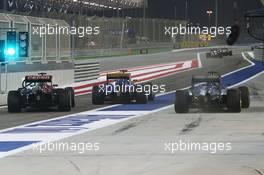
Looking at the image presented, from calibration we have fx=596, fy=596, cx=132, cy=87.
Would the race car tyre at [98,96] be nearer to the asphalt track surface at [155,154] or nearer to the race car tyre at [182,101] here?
the race car tyre at [182,101]

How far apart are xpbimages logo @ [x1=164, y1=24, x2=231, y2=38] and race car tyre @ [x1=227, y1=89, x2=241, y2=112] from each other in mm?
56533

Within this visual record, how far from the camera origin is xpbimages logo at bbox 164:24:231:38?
75.1m

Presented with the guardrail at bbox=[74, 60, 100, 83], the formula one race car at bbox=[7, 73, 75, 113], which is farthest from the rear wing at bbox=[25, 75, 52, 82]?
the guardrail at bbox=[74, 60, 100, 83]

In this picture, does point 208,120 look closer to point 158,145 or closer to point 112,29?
point 158,145

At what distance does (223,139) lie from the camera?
11.1m

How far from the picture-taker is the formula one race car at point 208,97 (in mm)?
16344

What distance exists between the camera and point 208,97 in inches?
648

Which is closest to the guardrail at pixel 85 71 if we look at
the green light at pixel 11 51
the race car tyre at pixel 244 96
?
the green light at pixel 11 51

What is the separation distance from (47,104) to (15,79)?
5.63 meters

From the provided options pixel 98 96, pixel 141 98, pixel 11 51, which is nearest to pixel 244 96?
pixel 141 98

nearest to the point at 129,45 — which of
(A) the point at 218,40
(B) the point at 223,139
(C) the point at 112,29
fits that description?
(C) the point at 112,29

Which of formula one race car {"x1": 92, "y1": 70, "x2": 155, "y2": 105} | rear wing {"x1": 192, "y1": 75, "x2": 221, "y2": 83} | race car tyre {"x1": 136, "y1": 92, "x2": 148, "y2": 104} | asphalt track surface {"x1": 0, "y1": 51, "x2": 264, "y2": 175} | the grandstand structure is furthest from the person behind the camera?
the grandstand structure

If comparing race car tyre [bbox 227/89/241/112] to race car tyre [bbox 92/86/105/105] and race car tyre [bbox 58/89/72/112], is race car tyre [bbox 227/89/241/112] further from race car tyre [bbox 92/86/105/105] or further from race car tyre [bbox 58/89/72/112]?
race car tyre [bbox 92/86/105/105]

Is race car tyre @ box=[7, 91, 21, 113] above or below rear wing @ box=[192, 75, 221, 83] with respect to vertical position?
below
